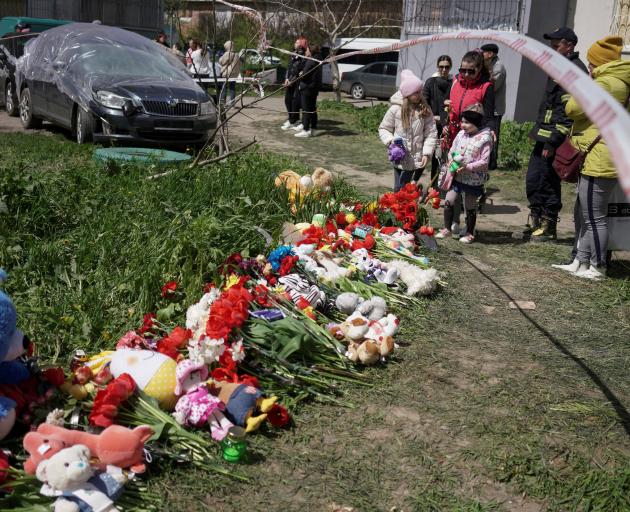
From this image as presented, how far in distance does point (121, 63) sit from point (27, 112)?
264 centimetres

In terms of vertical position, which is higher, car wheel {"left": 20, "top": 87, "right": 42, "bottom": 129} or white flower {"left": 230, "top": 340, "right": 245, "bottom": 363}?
car wheel {"left": 20, "top": 87, "right": 42, "bottom": 129}

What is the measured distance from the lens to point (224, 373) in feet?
11.0

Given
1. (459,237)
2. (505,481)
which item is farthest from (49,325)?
(459,237)

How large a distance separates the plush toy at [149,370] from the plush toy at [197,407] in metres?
0.05

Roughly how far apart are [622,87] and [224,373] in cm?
389

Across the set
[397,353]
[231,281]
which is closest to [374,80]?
[231,281]

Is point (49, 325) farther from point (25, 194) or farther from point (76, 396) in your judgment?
point (25, 194)

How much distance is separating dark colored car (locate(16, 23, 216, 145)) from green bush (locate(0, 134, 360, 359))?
3330mm

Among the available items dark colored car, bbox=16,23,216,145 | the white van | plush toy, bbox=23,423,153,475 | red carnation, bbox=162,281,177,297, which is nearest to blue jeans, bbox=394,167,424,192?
red carnation, bbox=162,281,177,297

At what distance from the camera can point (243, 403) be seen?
3096mm

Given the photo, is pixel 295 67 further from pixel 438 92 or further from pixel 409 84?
pixel 409 84

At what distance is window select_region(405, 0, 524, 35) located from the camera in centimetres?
1530

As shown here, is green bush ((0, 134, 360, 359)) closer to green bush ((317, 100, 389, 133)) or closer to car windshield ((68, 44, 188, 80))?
car windshield ((68, 44, 188, 80))

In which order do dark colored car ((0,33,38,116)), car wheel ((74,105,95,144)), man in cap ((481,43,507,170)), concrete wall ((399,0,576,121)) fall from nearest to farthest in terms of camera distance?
man in cap ((481,43,507,170)) < car wheel ((74,105,95,144)) < dark colored car ((0,33,38,116)) < concrete wall ((399,0,576,121))
